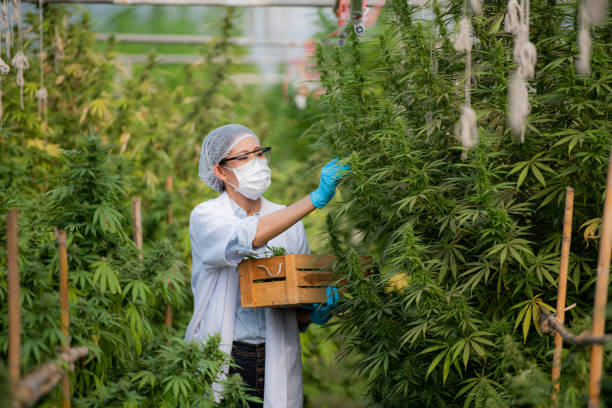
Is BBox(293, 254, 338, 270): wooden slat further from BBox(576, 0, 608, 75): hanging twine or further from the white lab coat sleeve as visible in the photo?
BBox(576, 0, 608, 75): hanging twine

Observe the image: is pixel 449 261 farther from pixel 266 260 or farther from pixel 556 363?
pixel 266 260

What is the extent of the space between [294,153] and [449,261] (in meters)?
6.13

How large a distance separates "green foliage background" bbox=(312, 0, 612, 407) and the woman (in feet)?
0.90

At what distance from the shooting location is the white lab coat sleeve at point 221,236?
256 centimetres

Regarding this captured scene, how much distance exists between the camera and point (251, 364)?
2.75 m

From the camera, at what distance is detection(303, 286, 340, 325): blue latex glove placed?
2.68m

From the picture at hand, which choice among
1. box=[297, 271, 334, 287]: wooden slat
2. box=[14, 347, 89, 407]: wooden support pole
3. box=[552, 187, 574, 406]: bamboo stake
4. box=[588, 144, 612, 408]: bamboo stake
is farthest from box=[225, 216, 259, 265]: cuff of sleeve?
box=[588, 144, 612, 408]: bamboo stake

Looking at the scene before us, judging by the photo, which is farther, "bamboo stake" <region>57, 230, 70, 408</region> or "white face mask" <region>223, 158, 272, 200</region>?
"white face mask" <region>223, 158, 272, 200</region>

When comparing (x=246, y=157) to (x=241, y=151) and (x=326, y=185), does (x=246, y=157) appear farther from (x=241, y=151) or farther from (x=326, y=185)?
(x=326, y=185)

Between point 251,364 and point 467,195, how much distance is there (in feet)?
4.13

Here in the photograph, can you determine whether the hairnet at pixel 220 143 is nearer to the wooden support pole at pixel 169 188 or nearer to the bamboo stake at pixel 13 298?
the bamboo stake at pixel 13 298

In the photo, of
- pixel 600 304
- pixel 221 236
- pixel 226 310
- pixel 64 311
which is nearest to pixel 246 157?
pixel 221 236

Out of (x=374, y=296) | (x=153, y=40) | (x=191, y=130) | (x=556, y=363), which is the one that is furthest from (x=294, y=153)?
(x=556, y=363)

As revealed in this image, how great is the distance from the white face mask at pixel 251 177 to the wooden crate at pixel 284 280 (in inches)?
17.5
